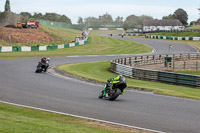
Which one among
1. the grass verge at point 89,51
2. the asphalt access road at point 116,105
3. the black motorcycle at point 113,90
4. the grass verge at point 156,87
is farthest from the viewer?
the grass verge at point 89,51

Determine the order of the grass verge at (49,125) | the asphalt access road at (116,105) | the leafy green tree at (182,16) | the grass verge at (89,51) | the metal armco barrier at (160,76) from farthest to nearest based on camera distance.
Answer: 1. the leafy green tree at (182,16)
2. the grass verge at (89,51)
3. the metal armco barrier at (160,76)
4. the asphalt access road at (116,105)
5. the grass verge at (49,125)

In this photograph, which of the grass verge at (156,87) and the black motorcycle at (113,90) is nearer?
the black motorcycle at (113,90)

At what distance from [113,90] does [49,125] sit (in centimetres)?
658

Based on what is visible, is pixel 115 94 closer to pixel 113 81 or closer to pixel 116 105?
pixel 113 81

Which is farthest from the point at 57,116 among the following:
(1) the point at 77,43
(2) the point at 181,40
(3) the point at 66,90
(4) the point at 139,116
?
(2) the point at 181,40

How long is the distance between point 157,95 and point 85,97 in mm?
4350

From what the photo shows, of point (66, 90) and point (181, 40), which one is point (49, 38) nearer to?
point (181, 40)

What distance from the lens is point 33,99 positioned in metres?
16.9

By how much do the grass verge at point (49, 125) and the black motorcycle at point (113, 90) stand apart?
3.95m

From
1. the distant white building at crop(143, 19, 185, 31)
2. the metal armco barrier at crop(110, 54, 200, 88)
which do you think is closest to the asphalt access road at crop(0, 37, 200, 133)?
the metal armco barrier at crop(110, 54, 200, 88)

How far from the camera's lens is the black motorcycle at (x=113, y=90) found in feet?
52.8

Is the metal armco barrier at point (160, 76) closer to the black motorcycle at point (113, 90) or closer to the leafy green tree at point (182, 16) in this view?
the black motorcycle at point (113, 90)

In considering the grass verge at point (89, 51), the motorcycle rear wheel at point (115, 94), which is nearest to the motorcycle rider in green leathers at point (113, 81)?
the motorcycle rear wheel at point (115, 94)

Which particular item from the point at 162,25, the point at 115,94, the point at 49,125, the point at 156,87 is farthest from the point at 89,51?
the point at 162,25
